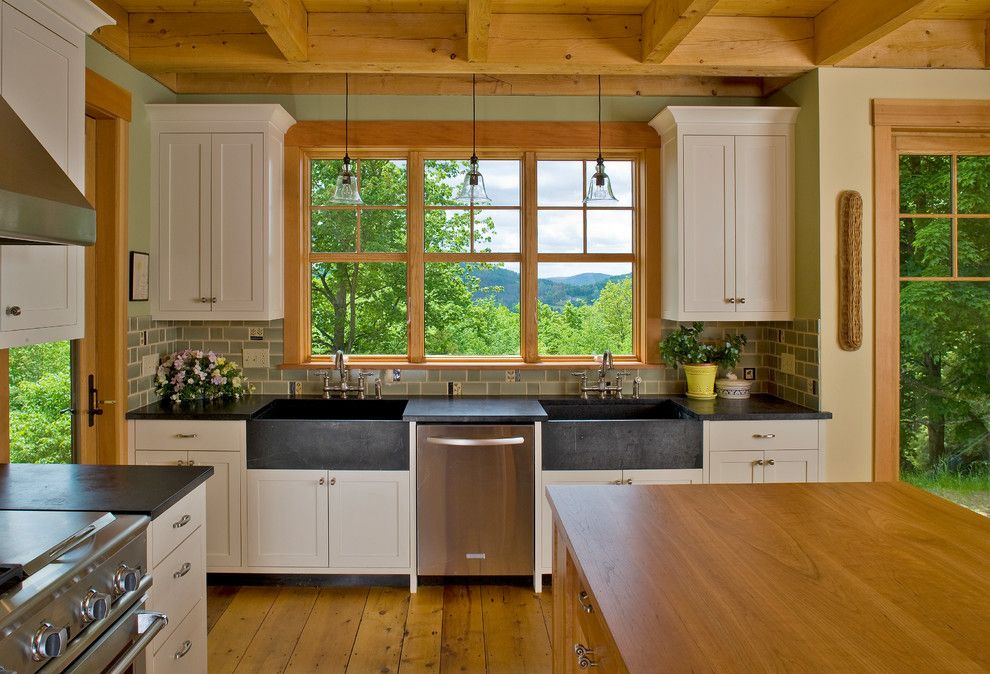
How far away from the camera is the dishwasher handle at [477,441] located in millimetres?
3438

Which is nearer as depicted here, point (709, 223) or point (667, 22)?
point (667, 22)

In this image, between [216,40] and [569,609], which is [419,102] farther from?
[569,609]

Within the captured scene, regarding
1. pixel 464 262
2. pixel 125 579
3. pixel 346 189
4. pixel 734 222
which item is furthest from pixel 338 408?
pixel 734 222

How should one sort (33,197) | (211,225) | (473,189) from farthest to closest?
(211,225) → (473,189) → (33,197)

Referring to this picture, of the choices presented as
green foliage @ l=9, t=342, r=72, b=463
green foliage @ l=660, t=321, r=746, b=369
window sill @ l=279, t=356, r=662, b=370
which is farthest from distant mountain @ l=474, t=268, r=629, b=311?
green foliage @ l=9, t=342, r=72, b=463

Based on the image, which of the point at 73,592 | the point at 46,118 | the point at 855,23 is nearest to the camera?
the point at 73,592

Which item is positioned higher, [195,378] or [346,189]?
[346,189]

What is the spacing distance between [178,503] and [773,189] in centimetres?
326

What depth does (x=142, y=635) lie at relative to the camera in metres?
1.83

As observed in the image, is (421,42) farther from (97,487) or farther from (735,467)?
(735,467)

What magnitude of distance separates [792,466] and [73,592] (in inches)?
125

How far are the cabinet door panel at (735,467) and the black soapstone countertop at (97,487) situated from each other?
238 cm

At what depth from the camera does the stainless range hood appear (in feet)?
5.29

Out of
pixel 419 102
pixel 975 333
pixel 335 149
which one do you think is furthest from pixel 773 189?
pixel 335 149
